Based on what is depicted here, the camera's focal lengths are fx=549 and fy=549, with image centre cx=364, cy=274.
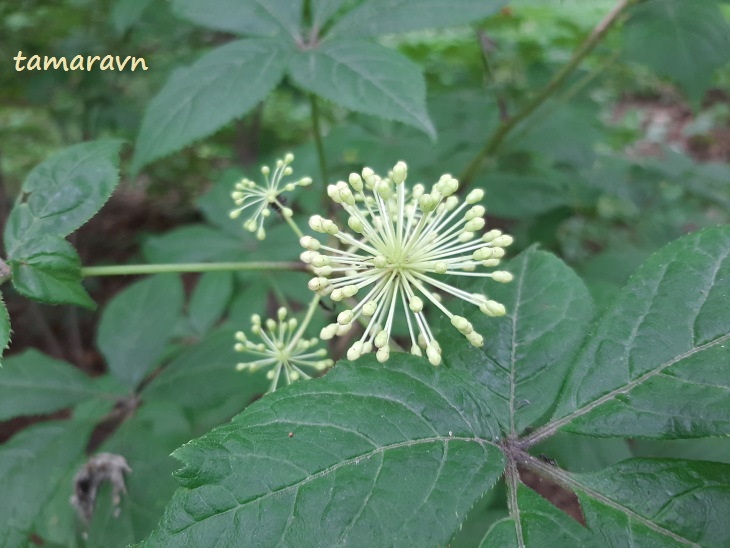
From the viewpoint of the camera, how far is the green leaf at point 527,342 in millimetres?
1213

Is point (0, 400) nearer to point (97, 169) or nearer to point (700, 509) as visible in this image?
point (97, 169)

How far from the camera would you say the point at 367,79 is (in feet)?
5.91

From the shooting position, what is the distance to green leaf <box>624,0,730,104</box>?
2582 mm

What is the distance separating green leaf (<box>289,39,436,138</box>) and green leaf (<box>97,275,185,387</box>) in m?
1.13

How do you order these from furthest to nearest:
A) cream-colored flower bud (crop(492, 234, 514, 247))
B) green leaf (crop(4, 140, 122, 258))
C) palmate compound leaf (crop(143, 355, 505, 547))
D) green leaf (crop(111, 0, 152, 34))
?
green leaf (crop(111, 0, 152, 34)) → green leaf (crop(4, 140, 122, 258)) → cream-colored flower bud (crop(492, 234, 514, 247)) → palmate compound leaf (crop(143, 355, 505, 547))

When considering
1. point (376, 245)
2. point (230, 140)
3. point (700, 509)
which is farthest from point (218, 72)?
point (230, 140)

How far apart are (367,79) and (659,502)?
4.68 feet

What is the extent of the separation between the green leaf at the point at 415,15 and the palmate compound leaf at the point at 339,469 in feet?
4.68

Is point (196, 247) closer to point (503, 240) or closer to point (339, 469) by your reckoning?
point (503, 240)

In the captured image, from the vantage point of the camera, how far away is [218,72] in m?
1.91

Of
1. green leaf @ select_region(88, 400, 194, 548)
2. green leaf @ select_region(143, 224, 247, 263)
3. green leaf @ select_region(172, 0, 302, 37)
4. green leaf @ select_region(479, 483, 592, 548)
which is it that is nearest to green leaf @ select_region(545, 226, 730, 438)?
green leaf @ select_region(479, 483, 592, 548)

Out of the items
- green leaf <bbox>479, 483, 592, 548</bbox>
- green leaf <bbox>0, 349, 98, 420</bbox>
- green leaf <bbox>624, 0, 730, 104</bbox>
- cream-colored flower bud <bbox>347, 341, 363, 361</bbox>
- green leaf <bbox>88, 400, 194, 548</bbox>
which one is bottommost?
green leaf <bbox>88, 400, 194, 548</bbox>

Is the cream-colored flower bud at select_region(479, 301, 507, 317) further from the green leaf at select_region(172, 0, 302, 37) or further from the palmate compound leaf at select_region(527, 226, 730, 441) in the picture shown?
the green leaf at select_region(172, 0, 302, 37)

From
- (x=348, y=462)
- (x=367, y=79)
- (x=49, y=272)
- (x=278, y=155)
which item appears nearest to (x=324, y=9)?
(x=367, y=79)
